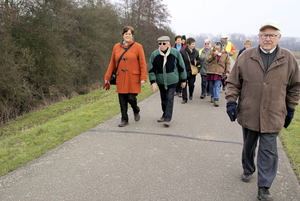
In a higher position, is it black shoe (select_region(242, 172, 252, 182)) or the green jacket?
the green jacket

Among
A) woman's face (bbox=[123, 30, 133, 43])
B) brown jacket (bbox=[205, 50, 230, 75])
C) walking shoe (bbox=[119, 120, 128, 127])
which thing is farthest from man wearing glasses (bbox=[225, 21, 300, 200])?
brown jacket (bbox=[205, 50, 230, 75])

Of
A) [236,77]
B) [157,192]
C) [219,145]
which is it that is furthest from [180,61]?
[157,192]

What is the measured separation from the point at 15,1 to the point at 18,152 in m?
10.9

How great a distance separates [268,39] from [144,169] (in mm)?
2332

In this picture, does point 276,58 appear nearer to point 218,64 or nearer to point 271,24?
A: point 271,24

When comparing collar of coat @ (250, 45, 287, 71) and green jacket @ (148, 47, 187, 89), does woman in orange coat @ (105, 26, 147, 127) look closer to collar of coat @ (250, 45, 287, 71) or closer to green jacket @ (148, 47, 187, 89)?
green jacket @ (148, 47, 187, 89)

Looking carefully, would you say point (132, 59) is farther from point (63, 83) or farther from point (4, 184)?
point (63, 83)

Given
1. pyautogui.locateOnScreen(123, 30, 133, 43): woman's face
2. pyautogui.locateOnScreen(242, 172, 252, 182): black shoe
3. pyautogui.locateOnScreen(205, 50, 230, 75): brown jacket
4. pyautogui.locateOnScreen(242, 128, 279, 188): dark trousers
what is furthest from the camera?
pyautogui.locateOnScreen(205, 50, 230, 75): brown jacket

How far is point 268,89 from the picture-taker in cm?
281

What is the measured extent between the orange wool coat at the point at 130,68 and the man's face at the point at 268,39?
2768 mm

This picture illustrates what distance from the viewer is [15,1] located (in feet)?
40.0

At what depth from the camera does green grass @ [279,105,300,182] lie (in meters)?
3.66

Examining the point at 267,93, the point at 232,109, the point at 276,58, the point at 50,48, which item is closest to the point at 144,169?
the point at 232,109

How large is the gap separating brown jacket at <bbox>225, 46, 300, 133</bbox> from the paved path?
87 cm
